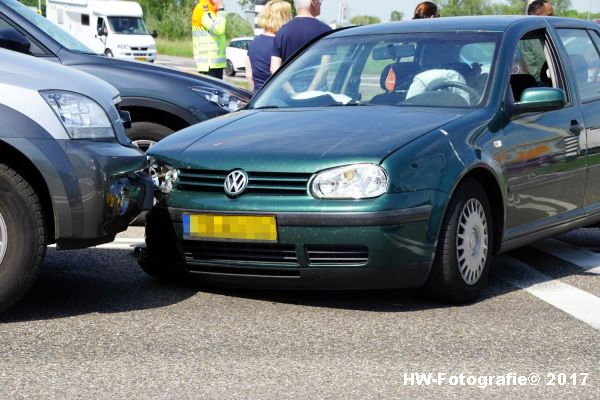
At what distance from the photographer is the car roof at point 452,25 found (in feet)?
23.0

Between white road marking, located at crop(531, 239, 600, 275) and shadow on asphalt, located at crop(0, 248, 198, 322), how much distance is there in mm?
2590

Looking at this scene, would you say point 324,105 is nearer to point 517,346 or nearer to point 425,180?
point 425,180

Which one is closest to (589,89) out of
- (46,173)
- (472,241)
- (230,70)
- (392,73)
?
(392,73)

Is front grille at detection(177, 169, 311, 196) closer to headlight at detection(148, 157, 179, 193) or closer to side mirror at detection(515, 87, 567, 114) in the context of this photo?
headlight at detection(148, 157, 179, 193)

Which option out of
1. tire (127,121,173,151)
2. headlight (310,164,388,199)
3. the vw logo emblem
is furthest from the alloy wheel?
tire (127,121,173,151)

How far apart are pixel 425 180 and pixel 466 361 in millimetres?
1090

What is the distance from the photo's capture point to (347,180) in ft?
18.3

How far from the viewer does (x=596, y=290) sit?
21.6 feet

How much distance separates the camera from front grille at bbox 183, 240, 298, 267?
567cm

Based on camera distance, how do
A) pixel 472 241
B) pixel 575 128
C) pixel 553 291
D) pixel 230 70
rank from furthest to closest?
1. pixel 230 70
2. pixel 575 128
3. pixel 553 291
4. pixel 472 241

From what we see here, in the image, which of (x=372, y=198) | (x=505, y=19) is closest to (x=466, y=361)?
(x=372, y=198)

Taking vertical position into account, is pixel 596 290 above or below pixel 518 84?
below

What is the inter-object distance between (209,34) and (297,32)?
3794 mm

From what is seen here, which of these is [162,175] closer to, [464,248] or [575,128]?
[464,248]
